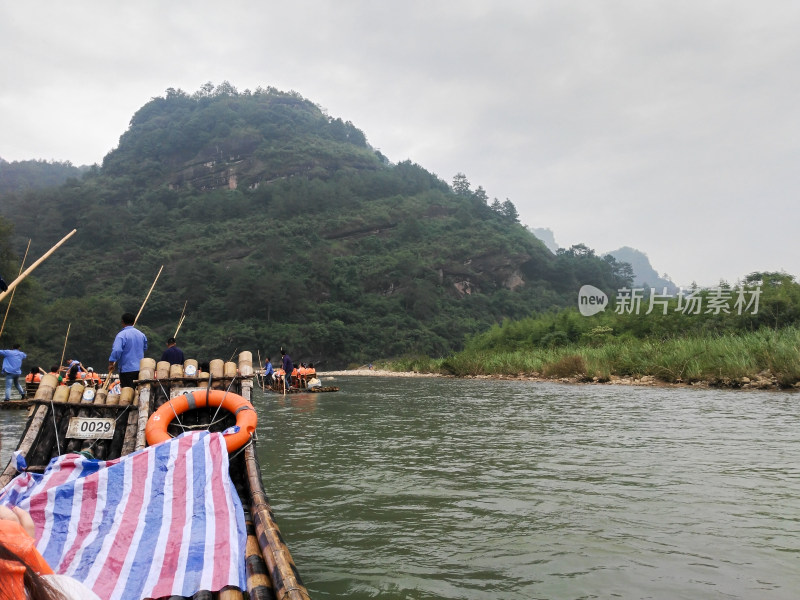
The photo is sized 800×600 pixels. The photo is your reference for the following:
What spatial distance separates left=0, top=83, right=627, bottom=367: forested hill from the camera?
60.2m

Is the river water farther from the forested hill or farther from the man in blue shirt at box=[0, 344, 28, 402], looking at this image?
the forested hill

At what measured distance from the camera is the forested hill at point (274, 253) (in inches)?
2368

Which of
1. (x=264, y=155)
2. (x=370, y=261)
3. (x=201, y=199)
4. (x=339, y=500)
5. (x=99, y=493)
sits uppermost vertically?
(x=264, y=155)

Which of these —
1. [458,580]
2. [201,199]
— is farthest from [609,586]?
[201,199]

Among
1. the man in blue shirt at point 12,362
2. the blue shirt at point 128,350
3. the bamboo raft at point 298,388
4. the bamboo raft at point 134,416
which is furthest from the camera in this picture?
the bamboo raft at point 298,388

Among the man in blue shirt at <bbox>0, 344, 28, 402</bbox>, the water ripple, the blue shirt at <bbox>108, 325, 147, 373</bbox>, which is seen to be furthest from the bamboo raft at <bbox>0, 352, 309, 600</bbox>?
the man in blue shirt at <bbox>0, 344, 28, 402</bbox>

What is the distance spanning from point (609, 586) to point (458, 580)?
0.99 m

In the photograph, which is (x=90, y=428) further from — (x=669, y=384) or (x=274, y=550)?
(x=669, y=384)

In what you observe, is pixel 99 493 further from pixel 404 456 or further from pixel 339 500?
pixel 404 456

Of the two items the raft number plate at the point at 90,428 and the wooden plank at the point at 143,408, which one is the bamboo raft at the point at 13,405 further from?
the wooden plank at the point at 143,408

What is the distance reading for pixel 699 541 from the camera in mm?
4180

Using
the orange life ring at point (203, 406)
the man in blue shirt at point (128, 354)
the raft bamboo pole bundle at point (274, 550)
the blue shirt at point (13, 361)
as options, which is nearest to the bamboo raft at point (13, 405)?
the blue shirt at point (13, 361)

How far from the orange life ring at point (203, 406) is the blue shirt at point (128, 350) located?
79.4 inches

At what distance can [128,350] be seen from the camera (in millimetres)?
7125
